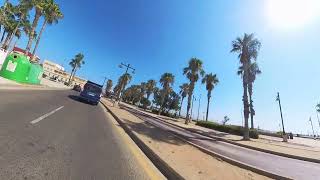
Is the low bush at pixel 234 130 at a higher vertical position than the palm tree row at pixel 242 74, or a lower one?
lower

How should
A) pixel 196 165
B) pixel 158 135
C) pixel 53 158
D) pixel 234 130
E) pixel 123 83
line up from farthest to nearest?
pixel 123 83 < pixel 234 130 < pixel 158 135 < pixel 196 165 < pixel 53 158

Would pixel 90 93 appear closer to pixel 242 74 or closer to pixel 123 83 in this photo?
pixel 242 74

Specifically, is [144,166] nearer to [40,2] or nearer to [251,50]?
[251,50]

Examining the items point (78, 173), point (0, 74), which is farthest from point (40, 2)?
point (78, 173)

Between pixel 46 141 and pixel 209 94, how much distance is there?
6516 cm

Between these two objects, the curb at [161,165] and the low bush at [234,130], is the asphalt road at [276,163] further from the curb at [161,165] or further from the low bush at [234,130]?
the low bush at [234,130]

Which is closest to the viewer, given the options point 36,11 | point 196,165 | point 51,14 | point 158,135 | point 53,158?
point 53,158

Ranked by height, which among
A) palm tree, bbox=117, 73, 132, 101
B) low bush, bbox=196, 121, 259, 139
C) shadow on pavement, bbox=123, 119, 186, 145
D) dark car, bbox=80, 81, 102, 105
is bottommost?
shadow on pavement, bbox=123, 119, 186, 145

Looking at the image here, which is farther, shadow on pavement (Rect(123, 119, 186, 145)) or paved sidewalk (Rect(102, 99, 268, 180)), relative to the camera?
shadow on pavement (Rect(123, 119, 186, 145))

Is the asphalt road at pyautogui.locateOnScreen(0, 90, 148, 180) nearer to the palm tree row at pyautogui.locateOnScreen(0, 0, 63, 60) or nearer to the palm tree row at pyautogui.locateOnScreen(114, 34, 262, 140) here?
the palm tree row at pyautogui.locateOnScreen(114, 34, 262, 140)

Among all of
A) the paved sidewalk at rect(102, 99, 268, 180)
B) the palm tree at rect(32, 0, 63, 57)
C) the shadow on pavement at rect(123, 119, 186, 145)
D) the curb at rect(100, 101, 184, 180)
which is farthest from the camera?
the palm tree at rect(32, 0, 63, 57)

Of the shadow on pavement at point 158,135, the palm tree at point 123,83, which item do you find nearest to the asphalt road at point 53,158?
the shadow on pavement at point 158,135

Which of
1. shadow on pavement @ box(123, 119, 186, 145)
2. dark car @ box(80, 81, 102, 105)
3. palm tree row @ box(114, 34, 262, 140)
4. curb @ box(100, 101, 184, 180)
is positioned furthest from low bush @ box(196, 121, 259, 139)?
curb @ box(100, 101, 184, 180)

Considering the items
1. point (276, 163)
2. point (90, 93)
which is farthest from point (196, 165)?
point (90, 93)
